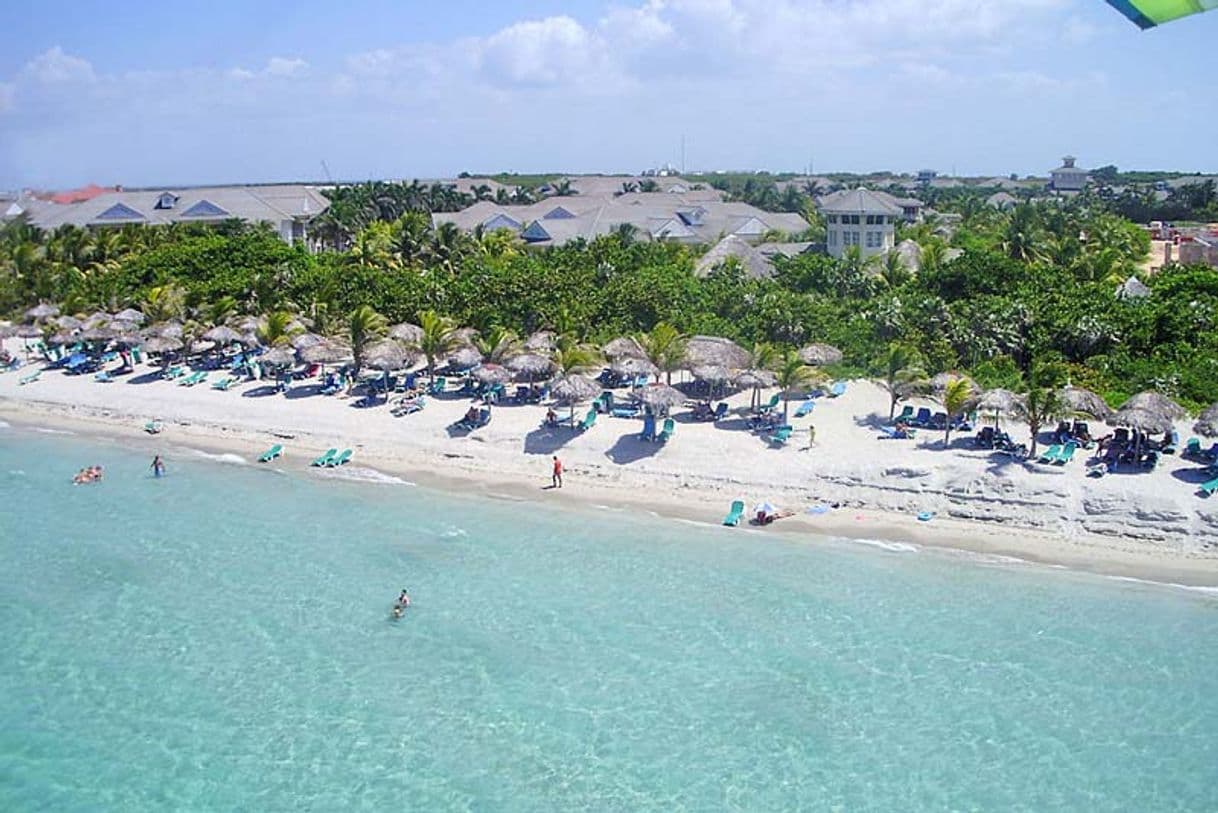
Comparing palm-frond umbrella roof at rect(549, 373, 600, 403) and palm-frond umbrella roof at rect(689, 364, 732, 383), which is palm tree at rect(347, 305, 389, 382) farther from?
palm-frond umbrella roof at rect(689, 364, 732, 383)

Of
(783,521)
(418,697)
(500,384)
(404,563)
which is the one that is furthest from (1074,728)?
(500,384)

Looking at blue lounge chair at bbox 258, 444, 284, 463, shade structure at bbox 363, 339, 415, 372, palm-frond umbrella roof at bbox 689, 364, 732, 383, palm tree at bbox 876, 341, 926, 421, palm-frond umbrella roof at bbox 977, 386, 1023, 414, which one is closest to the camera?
palm-frond umbrella roof at bbox 977, 386, 1023, 414

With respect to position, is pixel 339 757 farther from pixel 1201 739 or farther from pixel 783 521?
pixel 1201 739

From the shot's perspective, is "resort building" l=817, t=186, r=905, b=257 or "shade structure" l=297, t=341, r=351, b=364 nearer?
"shade structure" l=297, t=341, r=351, b=364

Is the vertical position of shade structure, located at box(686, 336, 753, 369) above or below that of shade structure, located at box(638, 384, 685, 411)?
above

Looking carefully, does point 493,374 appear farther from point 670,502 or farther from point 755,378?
point 670,502

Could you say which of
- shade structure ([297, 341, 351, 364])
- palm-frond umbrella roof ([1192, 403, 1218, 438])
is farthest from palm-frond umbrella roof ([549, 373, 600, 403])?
palm-frond umbrella roof ([1192, 403, 1218, 438])
